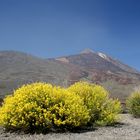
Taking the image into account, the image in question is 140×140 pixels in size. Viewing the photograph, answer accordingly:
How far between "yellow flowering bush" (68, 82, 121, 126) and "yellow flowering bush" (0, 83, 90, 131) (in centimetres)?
134

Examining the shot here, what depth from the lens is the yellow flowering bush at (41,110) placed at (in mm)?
12500

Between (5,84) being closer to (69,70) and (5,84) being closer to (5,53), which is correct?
(69,70)

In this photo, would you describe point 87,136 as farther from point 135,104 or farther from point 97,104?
point 135,104

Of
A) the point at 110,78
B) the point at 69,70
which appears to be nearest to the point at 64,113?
the point at 110,78

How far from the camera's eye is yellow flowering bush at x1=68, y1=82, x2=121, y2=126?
1459cm

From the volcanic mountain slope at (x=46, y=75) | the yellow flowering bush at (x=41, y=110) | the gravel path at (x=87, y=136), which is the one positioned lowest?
the gravel path at (x=87, y=136)

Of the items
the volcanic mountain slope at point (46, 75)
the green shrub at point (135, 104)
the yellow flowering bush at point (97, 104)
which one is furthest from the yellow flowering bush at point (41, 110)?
the volcanic mountain slope at point (46, 75)

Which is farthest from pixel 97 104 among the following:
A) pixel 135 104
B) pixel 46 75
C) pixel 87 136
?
pixel 46 75

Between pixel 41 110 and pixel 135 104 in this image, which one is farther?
pixel 135 104

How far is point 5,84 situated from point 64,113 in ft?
65.6

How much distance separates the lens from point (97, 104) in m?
14.7

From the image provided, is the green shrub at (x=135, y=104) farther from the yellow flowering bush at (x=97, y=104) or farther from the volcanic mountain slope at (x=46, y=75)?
the volcanic mountain slope at (x=46, y=75)

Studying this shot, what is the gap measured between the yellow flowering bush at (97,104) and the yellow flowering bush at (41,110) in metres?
1.34

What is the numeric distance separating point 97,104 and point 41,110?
2764mm
